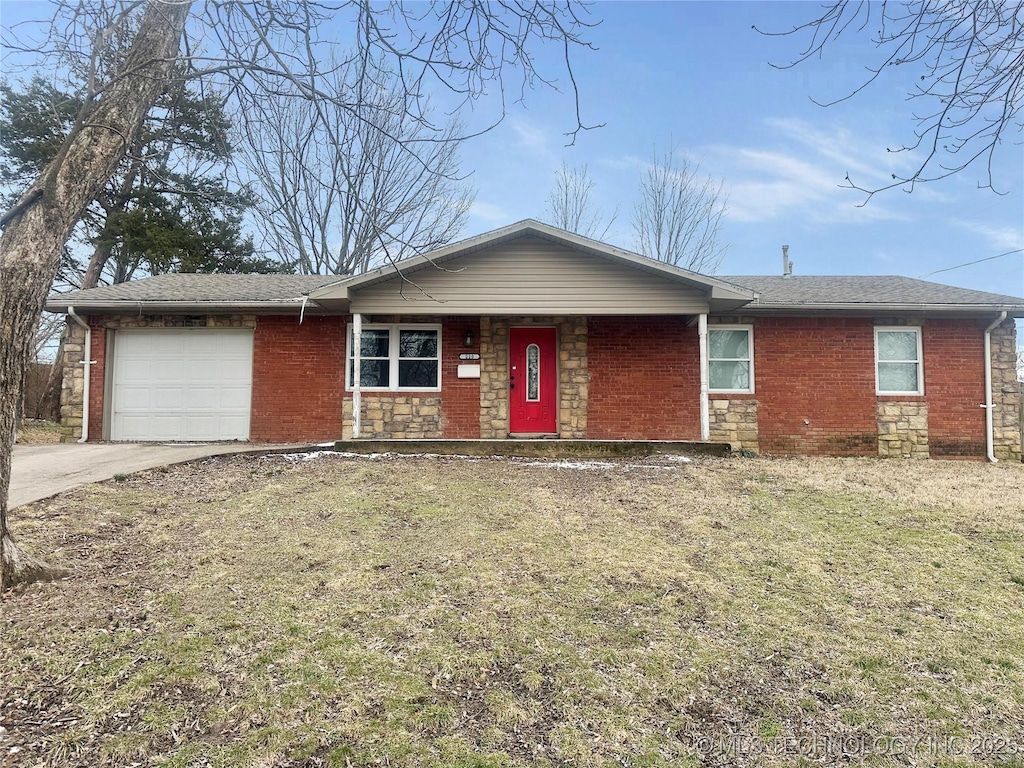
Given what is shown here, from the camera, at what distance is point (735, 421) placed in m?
10.0

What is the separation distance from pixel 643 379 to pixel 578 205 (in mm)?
12241

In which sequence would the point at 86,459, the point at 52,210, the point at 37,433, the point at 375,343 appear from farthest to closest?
1. the point at 37,433
2. the point at 375,343
3. the point at 86,459
4. the point at 52,210

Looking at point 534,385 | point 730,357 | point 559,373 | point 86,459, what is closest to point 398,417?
point 534,385

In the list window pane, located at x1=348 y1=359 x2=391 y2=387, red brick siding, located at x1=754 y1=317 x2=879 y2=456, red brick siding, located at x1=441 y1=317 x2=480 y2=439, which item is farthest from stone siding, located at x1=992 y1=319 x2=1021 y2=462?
window pane, located at x1=348 y1=359 x2=391 y2=387

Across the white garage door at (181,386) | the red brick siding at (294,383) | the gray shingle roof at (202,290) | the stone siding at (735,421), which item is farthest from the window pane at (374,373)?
the stone siding at (735,421)

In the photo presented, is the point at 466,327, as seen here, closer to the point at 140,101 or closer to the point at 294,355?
the point at 294,355

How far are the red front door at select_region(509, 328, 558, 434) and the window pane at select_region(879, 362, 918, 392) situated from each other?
6139 mm

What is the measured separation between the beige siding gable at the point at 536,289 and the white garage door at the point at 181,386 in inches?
117

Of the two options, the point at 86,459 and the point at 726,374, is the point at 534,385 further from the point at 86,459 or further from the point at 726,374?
the point at 86,459

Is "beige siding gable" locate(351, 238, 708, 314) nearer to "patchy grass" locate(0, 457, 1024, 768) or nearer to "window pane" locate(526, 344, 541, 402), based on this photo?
"window pane" locate(526, 344, 541, 402)

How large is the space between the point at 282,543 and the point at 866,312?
33.8 ft

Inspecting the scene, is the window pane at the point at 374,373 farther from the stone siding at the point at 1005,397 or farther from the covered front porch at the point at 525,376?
the stone siding at the point at 1005,397

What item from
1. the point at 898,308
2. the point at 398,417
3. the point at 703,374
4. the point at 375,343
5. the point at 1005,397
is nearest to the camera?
the point at 703,374

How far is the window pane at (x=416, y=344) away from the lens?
10.4m
